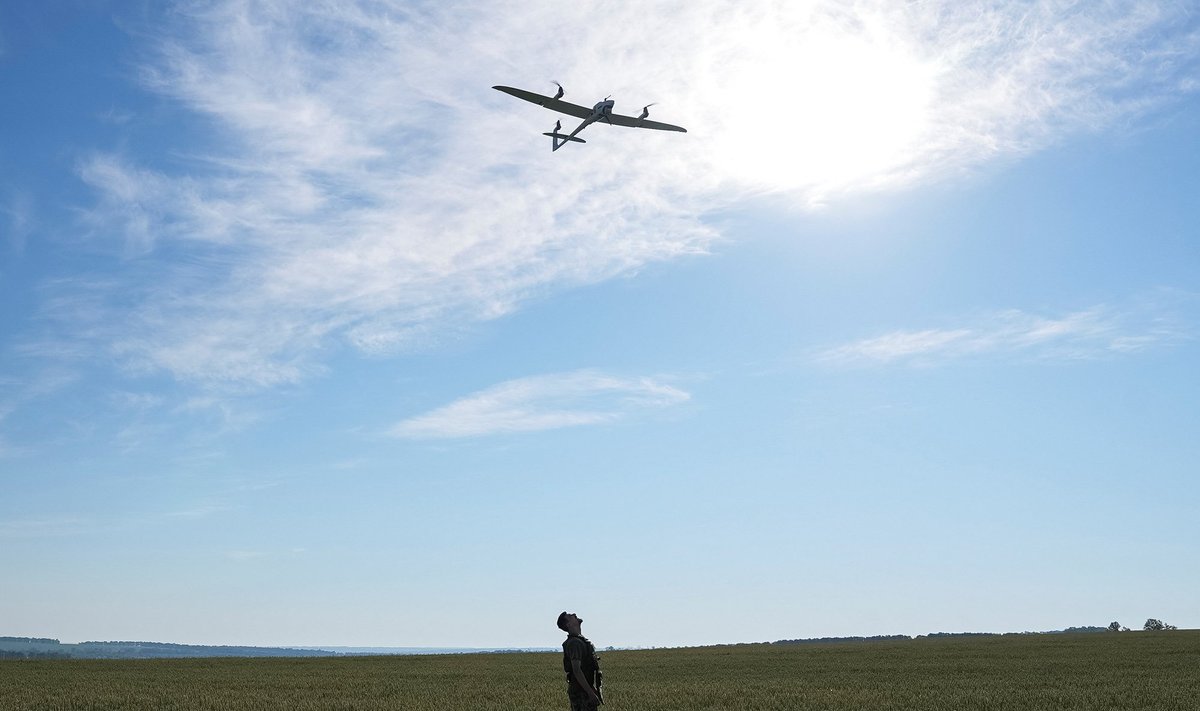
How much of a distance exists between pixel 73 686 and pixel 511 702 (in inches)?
880

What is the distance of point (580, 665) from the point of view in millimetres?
14836

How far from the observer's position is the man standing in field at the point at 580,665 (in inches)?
582

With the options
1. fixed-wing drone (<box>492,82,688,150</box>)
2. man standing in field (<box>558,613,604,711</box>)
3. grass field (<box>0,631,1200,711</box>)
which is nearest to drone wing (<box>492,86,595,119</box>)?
fixed-wing drone (<box>492,82,688,150</box>)

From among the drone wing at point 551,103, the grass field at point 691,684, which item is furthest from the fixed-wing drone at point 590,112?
the grass field at point 691,684

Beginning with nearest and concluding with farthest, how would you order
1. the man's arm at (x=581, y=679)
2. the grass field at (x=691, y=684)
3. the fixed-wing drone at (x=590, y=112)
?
the man's arm at (x=581, y=679) → the grass field at (x=691, y=684) → the fixed-wing drone at (x=590, y=112)

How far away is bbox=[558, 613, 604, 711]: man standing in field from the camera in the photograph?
14781 millimetres

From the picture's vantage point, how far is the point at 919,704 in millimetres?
27172

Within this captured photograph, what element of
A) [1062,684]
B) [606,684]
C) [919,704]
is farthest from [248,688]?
[1062,684]

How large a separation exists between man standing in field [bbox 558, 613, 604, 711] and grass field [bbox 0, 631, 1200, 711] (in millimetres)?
12807

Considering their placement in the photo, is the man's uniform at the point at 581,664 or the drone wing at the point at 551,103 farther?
the drone wing at the point at 551,103

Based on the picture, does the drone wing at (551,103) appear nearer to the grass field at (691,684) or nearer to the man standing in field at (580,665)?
the grass field at (691,684)

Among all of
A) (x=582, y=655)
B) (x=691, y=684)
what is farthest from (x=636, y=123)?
(x=582, y=655)

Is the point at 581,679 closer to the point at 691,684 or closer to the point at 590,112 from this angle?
the point at 691,684

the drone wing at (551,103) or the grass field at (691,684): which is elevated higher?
the drone wing at (551,103)
